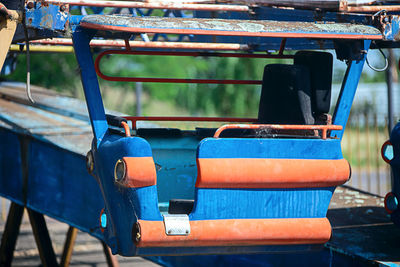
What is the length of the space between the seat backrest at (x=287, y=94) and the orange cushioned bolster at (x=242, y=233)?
2.38ft

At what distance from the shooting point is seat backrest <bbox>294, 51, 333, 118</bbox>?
4.02m

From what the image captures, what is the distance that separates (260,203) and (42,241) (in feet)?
11.8

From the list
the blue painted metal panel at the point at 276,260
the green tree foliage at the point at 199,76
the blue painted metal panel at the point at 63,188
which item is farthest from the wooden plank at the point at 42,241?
the green tree foliage at the point at 199,76

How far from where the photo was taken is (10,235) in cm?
672

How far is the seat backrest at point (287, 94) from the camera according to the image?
393 cm

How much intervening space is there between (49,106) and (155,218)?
4731 mm

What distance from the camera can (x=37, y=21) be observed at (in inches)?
141

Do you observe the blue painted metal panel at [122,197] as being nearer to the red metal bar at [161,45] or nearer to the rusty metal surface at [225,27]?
the rusty metal surface at [225,27]

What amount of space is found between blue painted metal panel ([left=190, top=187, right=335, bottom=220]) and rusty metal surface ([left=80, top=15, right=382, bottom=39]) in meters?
0.87

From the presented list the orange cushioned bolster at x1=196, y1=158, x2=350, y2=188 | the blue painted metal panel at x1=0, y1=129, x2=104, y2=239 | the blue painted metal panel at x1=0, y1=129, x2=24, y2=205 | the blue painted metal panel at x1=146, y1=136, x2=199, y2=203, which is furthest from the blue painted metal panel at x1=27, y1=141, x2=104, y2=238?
the orange cushioned bolster at x1=196, y1=158, x2=350, y2=188

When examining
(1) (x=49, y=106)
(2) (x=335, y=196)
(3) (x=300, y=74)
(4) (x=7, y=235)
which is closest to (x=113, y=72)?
(1) (x=49, y=106)

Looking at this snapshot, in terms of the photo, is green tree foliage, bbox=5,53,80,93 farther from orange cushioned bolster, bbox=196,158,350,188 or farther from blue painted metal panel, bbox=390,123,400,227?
orange cushioned bolster, bbox=196,158,350,188

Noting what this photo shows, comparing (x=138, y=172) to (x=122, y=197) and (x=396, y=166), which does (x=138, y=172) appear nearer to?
(x=122, y=197)

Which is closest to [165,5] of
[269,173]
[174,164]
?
[174,164]
